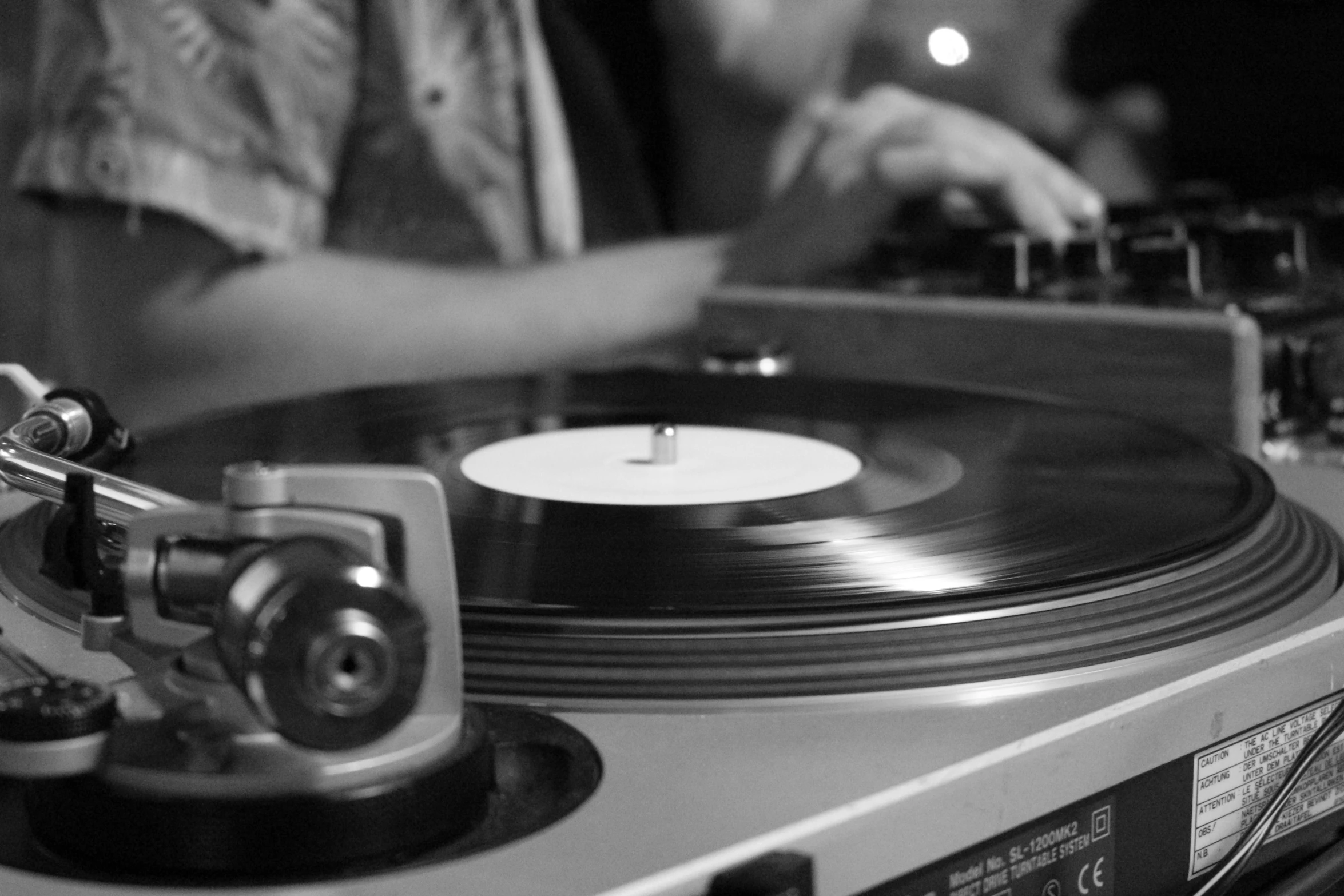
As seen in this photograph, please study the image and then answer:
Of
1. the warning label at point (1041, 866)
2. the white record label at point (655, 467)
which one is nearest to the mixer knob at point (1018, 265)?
the white record label at point (655, 467)

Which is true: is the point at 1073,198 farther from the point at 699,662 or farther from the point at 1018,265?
the point at 699,662

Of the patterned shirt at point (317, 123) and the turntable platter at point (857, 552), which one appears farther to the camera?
the patterned shirt at point (317, 123)

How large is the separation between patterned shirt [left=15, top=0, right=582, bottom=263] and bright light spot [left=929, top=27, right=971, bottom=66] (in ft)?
1.69

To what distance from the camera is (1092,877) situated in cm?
49

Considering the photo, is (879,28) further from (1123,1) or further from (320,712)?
(320,712)

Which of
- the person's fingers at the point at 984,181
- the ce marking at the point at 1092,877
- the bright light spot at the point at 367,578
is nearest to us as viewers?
the bright light spot at the point at 367,578

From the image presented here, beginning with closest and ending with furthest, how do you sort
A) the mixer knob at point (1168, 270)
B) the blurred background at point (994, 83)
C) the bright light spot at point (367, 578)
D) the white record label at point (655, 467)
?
the bright light spot at point (367, 578), the white record label at point (655, 467), the mixer knob at point (1168, 270), the blurred background at point (994, 83)

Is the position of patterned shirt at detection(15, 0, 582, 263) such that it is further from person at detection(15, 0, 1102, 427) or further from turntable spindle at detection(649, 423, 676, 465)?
turntable spindle at detection(649, 423, 676, 465)

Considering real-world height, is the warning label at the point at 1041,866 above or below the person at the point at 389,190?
below

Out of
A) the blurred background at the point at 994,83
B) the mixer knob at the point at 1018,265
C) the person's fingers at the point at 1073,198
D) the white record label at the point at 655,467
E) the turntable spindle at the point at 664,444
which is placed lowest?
the white record label at the point at 655,467

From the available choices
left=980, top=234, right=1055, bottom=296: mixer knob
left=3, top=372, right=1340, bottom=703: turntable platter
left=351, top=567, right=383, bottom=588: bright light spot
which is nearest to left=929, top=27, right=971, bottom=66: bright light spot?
left=980, top=234, right=1055, bottom=296: mixer knob

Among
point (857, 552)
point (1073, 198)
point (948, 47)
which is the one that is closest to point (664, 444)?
point (857, 552)

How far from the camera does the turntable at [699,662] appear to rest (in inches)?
14.4

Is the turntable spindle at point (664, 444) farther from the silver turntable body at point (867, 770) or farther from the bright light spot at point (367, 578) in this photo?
the bright light spot at point (367, 578)
